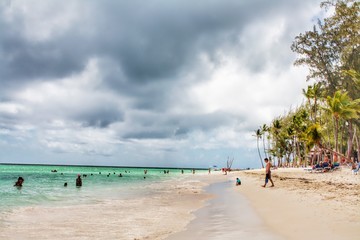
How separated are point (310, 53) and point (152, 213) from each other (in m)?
44.2

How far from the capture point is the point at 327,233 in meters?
7.71

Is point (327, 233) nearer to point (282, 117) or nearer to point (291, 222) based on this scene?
point (291, 222)

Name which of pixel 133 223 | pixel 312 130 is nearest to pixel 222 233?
pixel 133 223

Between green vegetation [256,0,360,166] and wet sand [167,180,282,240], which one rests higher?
green vegetation [256,0,360,166]

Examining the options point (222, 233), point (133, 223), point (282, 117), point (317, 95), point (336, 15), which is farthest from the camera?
point (282, 117)

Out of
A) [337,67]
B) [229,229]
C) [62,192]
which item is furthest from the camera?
[337,67]

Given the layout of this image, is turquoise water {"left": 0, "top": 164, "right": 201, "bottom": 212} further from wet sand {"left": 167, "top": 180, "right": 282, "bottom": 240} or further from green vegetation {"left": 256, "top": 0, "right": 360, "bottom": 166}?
green vegetation {"left": 256, "top": 0, "right": 360, "bottom": 166}

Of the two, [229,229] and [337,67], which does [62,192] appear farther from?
[337,67]

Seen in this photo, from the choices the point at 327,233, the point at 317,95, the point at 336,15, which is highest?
the point at 336,15

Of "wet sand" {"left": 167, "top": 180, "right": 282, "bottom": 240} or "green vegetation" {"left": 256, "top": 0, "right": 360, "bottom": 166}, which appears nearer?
"wet sand" {"left": 167, "top": 180, "right": 282, "bottom": 240}

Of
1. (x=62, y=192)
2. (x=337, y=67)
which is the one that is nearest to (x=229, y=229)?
(x=62, y=192)

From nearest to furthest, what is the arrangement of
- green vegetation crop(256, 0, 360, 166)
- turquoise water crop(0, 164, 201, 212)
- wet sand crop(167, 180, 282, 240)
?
wet sand crop(167, 180, 282, 240)
turquoise water crop(0, 164, 201, 212)
green vegetation crop(256, 0, 360, 166)

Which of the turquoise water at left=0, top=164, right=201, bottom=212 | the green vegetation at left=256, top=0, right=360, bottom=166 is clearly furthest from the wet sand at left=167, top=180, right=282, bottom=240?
the green vegetation at left=256, top=0, right=360, bottom=166

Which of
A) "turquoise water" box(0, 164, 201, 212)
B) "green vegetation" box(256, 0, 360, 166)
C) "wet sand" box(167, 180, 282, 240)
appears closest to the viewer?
"wet sand" box(167, 180, 282, 240)
